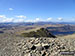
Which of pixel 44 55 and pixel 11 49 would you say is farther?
pixel 11 49

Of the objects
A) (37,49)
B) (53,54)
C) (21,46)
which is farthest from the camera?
(21,46)

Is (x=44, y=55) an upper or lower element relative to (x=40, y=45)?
lower

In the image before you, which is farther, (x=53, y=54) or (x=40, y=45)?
(x=40, y=45)

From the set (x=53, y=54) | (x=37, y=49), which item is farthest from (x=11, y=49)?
(x=53, y=54)

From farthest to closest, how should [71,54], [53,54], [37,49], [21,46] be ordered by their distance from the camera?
[21,46]
[37,49]
[53,54]
[71,54]

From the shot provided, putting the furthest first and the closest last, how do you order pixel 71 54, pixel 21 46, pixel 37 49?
pixel 21 46
pixel 37 49
pixel 71 54

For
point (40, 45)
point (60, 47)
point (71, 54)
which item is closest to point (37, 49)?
point (40, 45)

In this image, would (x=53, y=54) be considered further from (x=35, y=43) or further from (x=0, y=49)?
(x=0, y=49)

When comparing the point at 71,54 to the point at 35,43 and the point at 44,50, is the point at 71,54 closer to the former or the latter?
the point at 44,50

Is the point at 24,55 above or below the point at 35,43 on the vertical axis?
below
